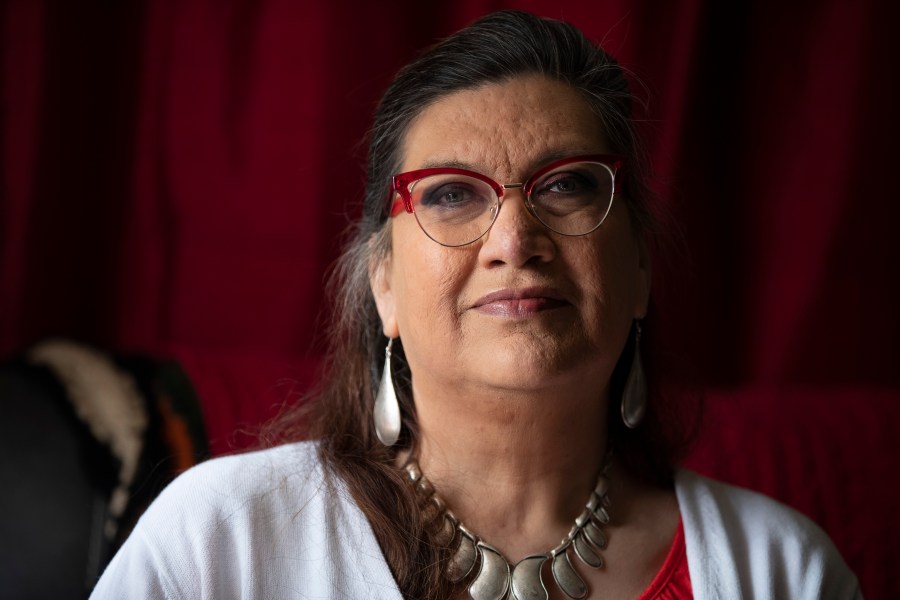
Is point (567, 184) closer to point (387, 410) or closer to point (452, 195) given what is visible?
point (452, 195)

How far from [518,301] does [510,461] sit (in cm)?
26

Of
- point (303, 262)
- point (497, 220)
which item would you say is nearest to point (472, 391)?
point (497, 220)

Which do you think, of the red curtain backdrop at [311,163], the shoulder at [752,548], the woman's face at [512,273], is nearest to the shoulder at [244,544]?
the woman's face at [512,273]

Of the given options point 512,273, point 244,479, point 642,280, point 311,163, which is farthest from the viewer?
point 311,163

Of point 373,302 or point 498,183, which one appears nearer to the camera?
point 498,183

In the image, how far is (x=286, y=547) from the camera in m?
1.28

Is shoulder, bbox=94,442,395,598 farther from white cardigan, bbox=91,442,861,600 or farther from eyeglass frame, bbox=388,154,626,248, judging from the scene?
eyeglass frame, bbox=388,154,626,248

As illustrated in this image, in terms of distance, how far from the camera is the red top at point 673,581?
4.42ft

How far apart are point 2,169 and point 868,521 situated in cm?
194

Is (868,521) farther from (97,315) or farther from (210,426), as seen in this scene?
(97,315)

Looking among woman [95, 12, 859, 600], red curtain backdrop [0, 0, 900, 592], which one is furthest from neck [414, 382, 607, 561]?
red curtain backdrop [0, 0, 900, 592]

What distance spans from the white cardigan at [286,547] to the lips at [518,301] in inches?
13.8

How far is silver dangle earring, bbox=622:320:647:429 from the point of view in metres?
1.47

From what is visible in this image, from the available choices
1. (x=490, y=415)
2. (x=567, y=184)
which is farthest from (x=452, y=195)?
(x=490, y=415)
